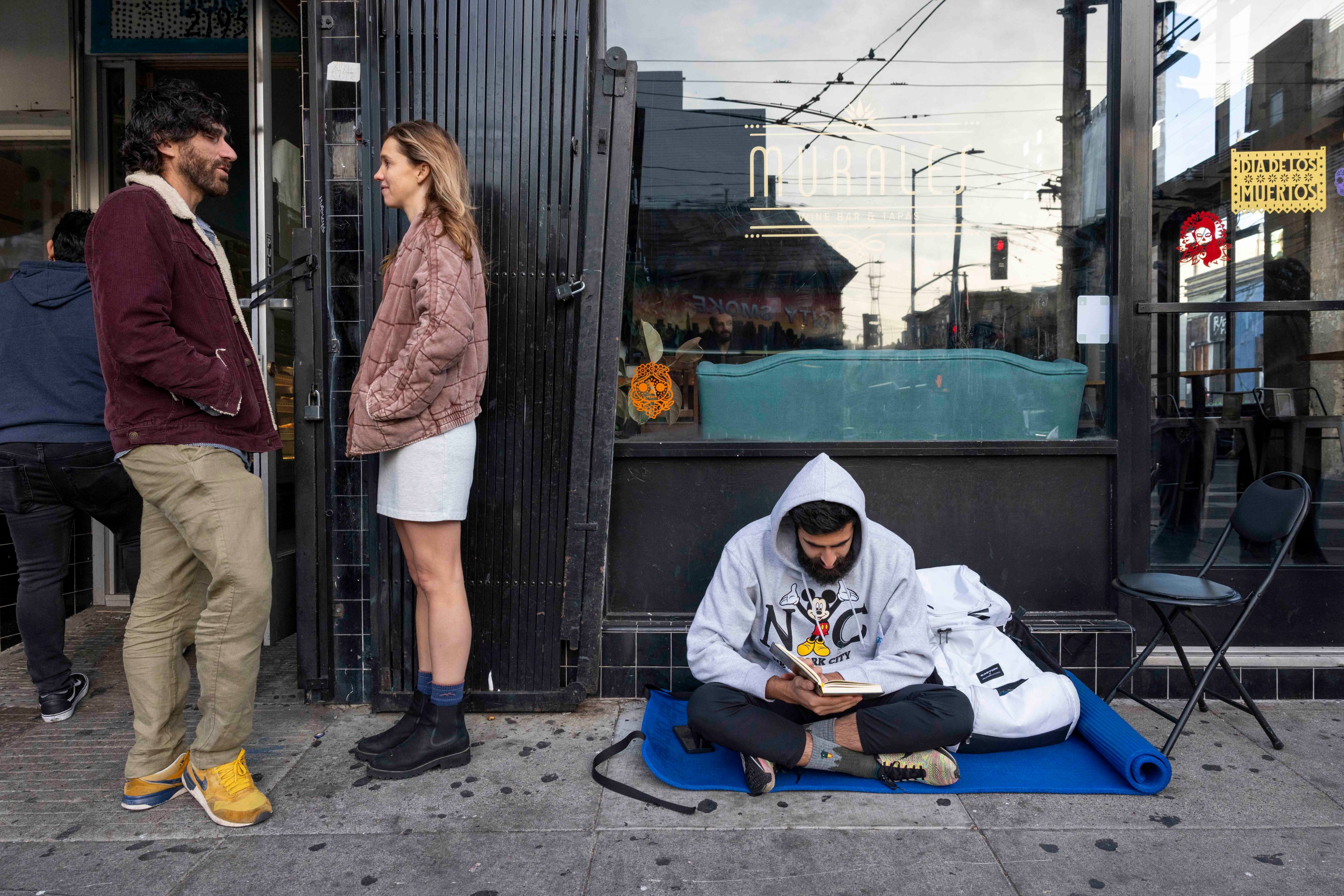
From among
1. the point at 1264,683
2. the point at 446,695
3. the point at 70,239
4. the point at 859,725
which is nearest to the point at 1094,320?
the point at 1264,683

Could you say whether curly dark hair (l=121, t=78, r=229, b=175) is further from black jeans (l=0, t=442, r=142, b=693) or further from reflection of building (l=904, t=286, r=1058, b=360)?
reflection of building (l=904, t=286, r=1058, b=360)

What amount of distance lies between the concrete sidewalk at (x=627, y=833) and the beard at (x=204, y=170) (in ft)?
6.29

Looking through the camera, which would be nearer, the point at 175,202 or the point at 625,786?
the point at 175,202

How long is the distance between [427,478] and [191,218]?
1.05 meters

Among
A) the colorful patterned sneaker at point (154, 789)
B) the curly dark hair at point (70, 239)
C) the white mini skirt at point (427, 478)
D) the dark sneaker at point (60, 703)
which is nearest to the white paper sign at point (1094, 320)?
the white mini skirt at point (427, 478)

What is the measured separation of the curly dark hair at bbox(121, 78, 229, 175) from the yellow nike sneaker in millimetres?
1817

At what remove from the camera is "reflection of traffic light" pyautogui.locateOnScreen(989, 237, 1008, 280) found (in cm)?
373

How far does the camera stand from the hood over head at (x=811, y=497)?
2.76 metres

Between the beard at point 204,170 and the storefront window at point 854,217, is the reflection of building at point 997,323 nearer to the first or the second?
the storefront window at point 854,217

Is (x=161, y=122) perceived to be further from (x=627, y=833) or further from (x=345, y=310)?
(x=627, y=833)

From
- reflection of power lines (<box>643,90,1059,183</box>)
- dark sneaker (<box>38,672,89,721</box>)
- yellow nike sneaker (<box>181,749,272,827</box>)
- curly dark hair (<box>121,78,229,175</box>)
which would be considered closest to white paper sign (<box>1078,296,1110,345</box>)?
reflection of power lines (<box>643,90,1059,183</box>)

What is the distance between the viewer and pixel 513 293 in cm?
329

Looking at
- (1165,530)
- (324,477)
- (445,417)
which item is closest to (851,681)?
(445,417)

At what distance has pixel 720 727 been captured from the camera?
8.80 feet
